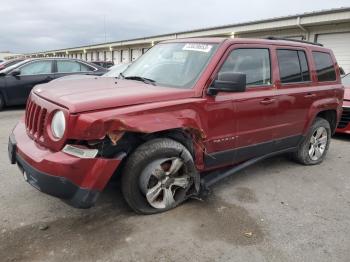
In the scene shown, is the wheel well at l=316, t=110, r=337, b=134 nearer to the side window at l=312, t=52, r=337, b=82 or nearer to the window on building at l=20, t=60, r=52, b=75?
the side window at l=312, t=52, r=337, b=82

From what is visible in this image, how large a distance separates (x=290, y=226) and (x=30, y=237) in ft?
8.01

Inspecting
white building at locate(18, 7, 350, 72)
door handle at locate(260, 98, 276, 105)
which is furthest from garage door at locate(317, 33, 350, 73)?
door handle at locate(260, 98, 276, 105)

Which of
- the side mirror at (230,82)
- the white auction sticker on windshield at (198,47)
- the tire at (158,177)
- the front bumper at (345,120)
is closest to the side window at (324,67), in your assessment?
the front bumper at (345,120)

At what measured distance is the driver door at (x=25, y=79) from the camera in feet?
32.2

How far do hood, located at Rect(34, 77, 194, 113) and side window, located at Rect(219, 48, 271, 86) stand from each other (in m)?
0.69

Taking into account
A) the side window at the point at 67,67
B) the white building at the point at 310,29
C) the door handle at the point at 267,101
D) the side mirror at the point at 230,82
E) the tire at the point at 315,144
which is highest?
the white building at the point at 310,29

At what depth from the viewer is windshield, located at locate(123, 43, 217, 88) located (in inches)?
149

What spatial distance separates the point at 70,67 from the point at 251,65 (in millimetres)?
7988

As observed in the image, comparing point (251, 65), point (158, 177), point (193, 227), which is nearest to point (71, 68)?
point (251, 65)

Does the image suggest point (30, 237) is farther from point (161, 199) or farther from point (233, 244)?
point (233, 244)

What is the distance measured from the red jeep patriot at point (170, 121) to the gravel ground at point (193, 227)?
29 cm

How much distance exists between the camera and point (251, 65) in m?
4.16

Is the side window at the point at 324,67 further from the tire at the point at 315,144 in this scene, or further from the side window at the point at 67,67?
the side window at the point at 67,67

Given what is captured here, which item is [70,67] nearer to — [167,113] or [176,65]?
[176,65]
